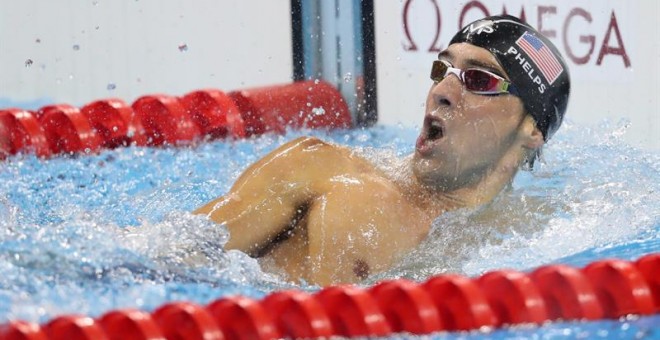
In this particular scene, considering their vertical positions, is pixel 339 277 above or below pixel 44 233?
below

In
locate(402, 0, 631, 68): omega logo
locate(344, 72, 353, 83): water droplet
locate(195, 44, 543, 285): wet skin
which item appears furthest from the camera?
locate(344, 72, 353, 83): water droplet

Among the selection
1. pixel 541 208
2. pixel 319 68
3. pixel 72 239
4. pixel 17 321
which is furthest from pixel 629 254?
pixel 319 68

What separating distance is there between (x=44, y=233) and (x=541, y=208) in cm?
128

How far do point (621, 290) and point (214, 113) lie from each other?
288 centimetres

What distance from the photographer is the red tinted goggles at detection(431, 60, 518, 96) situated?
265 cm

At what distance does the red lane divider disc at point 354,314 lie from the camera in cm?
192

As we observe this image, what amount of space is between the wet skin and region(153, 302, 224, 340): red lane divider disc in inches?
21.1

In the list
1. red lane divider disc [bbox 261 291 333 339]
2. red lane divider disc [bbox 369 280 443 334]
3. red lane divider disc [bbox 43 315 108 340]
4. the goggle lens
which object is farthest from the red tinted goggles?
red lane divider disc [bbox 43 315 108 340]

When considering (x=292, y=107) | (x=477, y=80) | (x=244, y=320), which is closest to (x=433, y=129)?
(x=477, y=80)

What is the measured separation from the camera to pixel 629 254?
2.62 m

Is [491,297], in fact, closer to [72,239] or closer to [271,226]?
[271,226]

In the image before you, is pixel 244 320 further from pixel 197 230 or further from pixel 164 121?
pixel 164 121

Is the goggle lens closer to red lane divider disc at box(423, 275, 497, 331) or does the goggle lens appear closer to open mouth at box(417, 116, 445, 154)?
open mouth at box(417, 116, 445, 154)

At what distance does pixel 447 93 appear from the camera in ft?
8.58
